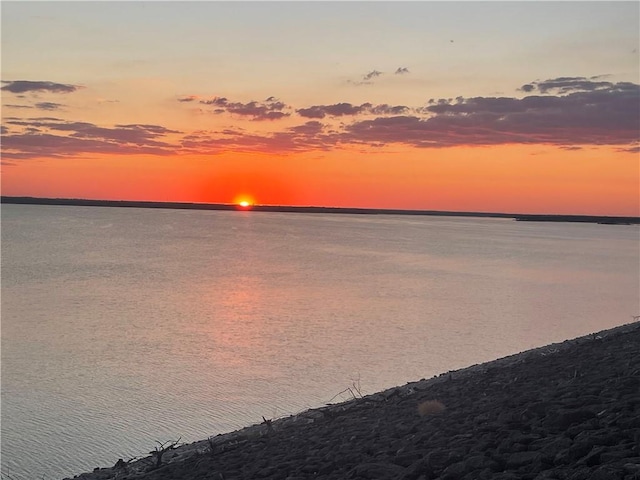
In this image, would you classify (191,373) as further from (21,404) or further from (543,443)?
(543,443)

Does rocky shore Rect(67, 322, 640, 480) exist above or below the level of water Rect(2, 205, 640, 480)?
above

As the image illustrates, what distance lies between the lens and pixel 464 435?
6.94 metres

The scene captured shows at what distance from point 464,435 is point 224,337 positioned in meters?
15.4

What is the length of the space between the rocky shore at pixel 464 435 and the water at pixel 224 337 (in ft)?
9.33

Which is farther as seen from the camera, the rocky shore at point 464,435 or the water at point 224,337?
the water at point 224,337

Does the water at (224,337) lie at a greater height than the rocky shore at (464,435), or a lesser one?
lesser

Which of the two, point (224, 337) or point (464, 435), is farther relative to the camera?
point (224, 337)

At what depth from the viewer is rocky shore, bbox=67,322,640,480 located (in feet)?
18.2

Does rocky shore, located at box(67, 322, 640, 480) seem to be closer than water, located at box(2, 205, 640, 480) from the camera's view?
Yes

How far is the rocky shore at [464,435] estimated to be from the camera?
556cm

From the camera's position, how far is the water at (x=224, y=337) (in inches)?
494

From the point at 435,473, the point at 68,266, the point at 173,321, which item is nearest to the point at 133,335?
the point at 173,321

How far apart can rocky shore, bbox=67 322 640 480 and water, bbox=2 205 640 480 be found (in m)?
2.84

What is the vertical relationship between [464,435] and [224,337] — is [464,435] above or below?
above
